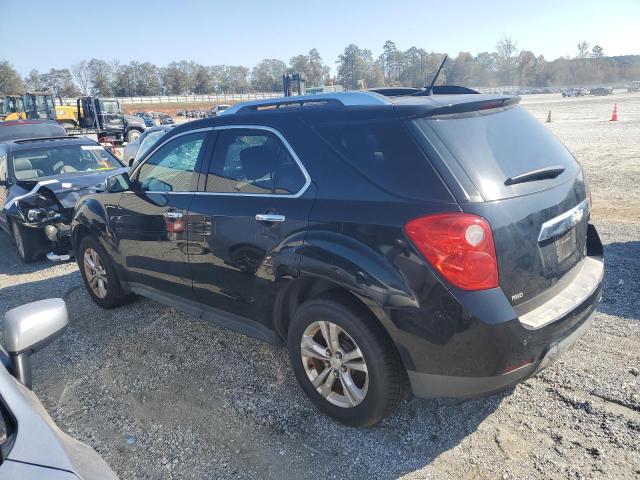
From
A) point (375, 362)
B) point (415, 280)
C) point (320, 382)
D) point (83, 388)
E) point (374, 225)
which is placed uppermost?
point (374, 225)

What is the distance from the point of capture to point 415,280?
2.31 metres

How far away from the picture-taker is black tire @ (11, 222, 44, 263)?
646cm

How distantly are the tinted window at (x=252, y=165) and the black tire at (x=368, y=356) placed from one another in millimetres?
754

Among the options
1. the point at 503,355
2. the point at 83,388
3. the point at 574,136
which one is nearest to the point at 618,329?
the point at 503,355

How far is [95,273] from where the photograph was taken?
15.9ft

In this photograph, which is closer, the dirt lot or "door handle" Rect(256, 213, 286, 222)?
the dirt lot

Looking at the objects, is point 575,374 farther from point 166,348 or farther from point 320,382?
point 166,348

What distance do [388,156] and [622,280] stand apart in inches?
137

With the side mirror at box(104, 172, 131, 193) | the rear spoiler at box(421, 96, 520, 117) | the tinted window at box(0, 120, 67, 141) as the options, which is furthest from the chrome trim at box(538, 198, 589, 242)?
the tinted window at box(0, 120, 67, 141)

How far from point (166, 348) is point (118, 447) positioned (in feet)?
3.99

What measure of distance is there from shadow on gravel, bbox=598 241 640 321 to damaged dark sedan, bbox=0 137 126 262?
5846mm

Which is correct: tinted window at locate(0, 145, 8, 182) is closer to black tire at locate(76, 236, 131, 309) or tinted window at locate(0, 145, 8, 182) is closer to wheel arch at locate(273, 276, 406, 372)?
black tire at locate(76, 236, 131, 309)

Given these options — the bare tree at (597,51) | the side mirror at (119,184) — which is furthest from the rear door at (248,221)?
the bare tree at (597,51)

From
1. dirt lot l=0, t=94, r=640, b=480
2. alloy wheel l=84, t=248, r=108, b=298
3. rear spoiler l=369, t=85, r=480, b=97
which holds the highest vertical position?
rear spoiler l=369, t=85, r=480, b=97
